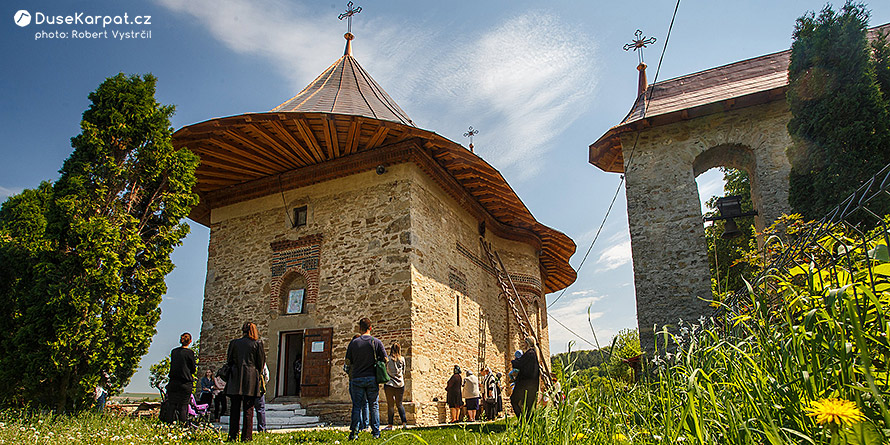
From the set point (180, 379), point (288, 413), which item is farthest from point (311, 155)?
point (180, 379)

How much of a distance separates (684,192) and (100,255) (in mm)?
10557

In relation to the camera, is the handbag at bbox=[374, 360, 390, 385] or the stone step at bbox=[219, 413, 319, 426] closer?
the handbag at bbox=[374, 360, 390, 385]

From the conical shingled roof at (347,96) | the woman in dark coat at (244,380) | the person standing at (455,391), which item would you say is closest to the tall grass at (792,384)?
the woman in dark coat at (244,380)

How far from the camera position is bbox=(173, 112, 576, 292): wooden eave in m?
9.41

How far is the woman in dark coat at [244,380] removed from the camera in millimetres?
5301

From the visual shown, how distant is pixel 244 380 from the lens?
531 cm

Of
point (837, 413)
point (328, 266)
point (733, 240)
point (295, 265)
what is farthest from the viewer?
point (733, 240)

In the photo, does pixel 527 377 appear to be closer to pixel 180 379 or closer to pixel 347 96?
pixel 180 379

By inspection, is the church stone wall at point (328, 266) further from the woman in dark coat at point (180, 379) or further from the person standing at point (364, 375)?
the woman in dark coat at point (180, 379)

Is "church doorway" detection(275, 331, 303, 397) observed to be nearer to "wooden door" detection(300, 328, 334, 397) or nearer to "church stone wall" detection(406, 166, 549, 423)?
"wooden door" detection(300, 328, 334, 397)

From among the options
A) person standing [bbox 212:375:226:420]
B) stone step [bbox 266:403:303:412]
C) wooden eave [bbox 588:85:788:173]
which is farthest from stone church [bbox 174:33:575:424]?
wooden eave [bbox 588:85:788:173]

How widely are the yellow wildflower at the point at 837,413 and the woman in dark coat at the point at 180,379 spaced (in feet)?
21.6

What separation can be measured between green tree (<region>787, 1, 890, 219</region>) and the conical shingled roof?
7.27m

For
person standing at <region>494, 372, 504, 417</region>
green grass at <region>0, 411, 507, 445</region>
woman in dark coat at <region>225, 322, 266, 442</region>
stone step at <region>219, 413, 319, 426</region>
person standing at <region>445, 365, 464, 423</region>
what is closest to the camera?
green grass at <region>0, 411, 507, 445</region>
